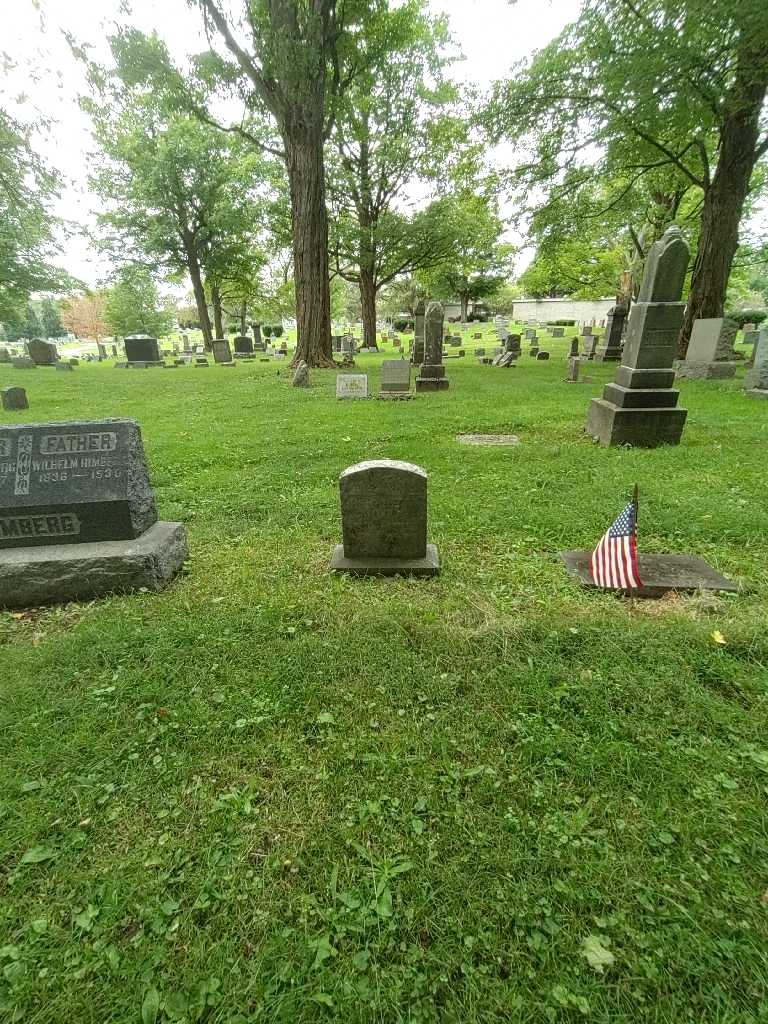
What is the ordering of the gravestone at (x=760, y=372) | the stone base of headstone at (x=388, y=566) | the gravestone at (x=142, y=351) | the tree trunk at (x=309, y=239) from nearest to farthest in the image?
the stone base of headstone at (x=388, y=566)
the gravestone at (x=760, y=372)
the tree trunk at (x=309, y=239)
the gravestone at (x=142, y=351)

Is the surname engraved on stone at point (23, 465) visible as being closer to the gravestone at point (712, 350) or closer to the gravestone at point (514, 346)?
the gravestone at point (712, 350)

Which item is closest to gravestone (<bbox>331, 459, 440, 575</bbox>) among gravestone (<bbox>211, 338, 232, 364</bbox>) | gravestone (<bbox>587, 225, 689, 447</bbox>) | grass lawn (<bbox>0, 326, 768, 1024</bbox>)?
grass lawn (<bbox>0, 326, 768, 1024</bbox>)

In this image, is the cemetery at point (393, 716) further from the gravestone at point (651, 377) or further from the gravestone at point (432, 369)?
the gravestone at point (432, 369)

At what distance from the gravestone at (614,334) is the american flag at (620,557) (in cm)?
1858

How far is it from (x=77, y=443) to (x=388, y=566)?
2.75 m

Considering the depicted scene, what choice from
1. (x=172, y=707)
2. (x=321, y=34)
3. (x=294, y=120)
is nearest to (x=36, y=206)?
(x=294, y=120)

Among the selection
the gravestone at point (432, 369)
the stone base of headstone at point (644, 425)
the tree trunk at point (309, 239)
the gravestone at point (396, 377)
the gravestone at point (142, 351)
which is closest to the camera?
the stone base of headstone at point (644, 425)

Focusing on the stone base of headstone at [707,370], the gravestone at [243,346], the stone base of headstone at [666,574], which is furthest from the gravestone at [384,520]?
the gravestone at [243,346]

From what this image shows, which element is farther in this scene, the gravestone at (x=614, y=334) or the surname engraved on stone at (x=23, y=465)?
the gravestone at (x=614, y=334)

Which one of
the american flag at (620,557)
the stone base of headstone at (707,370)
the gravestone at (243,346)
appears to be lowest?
the american flag at (620,557)

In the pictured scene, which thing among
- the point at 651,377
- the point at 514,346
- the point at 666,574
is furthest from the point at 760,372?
the point at 514,346

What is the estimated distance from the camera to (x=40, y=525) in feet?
12.0

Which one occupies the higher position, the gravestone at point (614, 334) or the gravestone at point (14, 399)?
the gravestone at point (614, 334)

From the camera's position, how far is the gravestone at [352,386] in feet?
39.6
